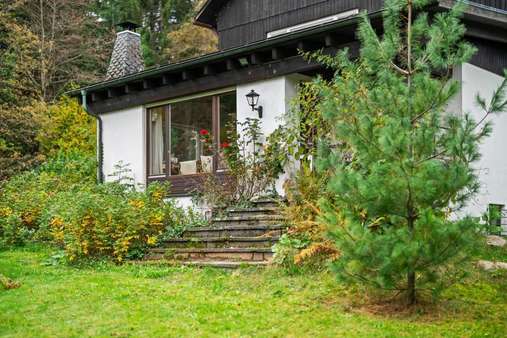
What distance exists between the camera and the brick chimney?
52.0 ft

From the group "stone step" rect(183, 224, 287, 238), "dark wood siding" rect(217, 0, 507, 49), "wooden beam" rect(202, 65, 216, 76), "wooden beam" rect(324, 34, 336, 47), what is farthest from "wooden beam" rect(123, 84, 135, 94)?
"wooden beam" rect(324, 34, 336, 47)

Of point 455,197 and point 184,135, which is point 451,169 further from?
point 184,135

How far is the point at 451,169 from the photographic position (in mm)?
5270

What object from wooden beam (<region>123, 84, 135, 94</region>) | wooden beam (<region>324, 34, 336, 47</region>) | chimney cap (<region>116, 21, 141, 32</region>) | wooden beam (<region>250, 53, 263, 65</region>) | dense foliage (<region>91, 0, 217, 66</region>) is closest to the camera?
wooden beam (<region>324, 34, 336, 47</region>)

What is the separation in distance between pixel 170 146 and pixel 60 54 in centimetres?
1319

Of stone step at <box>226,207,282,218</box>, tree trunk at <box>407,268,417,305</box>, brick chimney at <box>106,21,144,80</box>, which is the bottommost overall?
tree trunk at <box>407,268,417,305</box>

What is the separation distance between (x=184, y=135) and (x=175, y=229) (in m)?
3.40

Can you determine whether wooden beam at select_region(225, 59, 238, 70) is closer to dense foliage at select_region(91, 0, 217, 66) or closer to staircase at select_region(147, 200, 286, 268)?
staircase at select_region(147, 200, 286, 268)

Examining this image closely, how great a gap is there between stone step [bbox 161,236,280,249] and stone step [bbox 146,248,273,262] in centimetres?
25

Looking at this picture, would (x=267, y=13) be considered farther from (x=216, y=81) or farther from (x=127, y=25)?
(x=127, y=25)

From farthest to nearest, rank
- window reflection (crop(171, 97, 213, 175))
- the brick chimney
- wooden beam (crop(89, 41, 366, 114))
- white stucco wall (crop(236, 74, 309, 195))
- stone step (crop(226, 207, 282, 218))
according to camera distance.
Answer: the brick chimney → window reflection (crop(171, 97, 213, 175)) → white stucco wall (crop(236, 74, 309, 195)) → wooden beam (crop(89, 41, 366, 114)) → stone step (crop(226, 207, 282, 218))

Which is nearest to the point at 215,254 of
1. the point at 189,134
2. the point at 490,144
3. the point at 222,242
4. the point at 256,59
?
the point at 222,242

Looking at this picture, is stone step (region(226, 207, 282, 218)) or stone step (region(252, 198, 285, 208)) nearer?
stone step (region(226, 207, 282, 218))

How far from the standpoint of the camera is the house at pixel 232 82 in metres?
10.1
